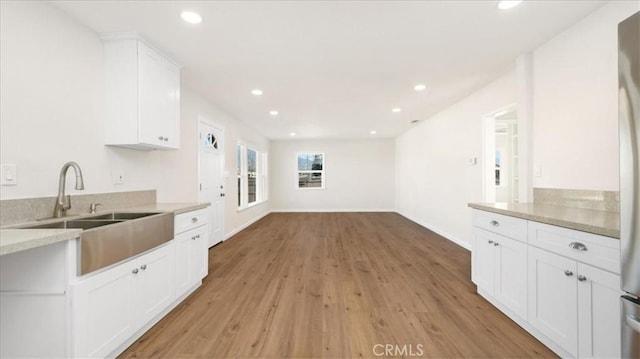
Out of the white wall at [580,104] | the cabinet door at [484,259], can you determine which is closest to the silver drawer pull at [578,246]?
the cabinet door at [484,259]

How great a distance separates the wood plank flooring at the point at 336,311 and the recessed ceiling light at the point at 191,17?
2.43 meters

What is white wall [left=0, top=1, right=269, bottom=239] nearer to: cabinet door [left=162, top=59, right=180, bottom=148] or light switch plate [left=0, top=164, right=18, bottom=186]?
light switch plate [left=0, top=164, right=18, bottom=186]

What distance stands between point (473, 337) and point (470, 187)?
2.55m

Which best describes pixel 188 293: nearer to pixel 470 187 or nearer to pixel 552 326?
pixel 552 326

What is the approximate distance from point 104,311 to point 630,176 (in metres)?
2.70

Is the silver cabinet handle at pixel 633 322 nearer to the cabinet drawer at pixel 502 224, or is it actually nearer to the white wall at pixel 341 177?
the cabinet drawer at pixel 502 224

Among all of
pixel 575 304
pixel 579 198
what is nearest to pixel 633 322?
pixel 575 304

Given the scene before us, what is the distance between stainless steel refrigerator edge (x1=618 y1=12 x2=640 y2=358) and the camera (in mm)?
962

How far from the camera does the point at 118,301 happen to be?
1.54m

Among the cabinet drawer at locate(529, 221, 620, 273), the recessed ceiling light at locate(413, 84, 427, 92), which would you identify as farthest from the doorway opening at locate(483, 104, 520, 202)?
the cabinet drawer at locate(529, 221, 620, 273)

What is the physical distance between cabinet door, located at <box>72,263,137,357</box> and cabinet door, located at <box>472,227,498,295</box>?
2.85m

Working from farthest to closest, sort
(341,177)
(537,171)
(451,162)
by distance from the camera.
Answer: (341,177) < (451,162) < (537,171)

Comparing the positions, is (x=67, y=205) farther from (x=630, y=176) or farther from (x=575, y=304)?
(x=575, y=304)

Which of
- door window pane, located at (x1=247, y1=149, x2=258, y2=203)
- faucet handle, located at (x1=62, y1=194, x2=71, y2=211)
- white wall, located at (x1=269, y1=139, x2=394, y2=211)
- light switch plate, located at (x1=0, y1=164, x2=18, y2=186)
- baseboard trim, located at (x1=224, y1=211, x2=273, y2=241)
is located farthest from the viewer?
white wall, located at (x1=269, y1=139, x2=394, y2=211)
